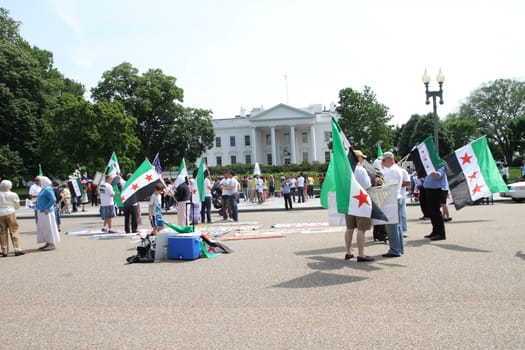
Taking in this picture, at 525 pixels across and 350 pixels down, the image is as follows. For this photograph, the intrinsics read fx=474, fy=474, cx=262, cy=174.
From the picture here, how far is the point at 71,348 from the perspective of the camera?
4605mm

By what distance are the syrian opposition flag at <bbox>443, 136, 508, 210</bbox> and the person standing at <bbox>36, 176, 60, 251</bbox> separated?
10.1m

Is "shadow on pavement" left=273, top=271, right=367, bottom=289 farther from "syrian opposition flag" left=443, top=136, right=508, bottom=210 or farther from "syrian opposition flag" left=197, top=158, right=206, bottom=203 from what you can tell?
"syrian opposition flag" left=197, top=158, right=206, bottom=203

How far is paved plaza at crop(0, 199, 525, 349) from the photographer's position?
4.62 metres

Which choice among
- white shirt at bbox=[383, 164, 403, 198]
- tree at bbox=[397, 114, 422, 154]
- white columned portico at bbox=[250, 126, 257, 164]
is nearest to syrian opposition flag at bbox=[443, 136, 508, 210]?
white shirt at bbox=[383, 164, 403, 198]

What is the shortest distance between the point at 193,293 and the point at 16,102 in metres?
42.7

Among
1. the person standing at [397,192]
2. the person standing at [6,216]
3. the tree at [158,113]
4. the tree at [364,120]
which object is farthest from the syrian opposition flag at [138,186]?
the tree at [364,120]

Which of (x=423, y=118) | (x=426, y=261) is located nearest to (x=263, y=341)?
(x=426, y=261)

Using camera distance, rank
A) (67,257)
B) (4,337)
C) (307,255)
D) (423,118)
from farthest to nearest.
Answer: (423,118) → (67,257) → (307,255) → (4,337)

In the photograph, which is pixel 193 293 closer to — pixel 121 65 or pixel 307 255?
pixel 307 255

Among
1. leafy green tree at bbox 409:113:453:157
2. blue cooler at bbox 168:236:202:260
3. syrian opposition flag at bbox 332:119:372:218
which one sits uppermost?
leafy green tree at bbox 409:113:453:157

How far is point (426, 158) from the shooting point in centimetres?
1227

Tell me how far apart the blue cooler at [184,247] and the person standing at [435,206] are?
200 inches

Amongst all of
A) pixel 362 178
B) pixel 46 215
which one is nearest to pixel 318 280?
pixel 362 178

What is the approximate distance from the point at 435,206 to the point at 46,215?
912cm
